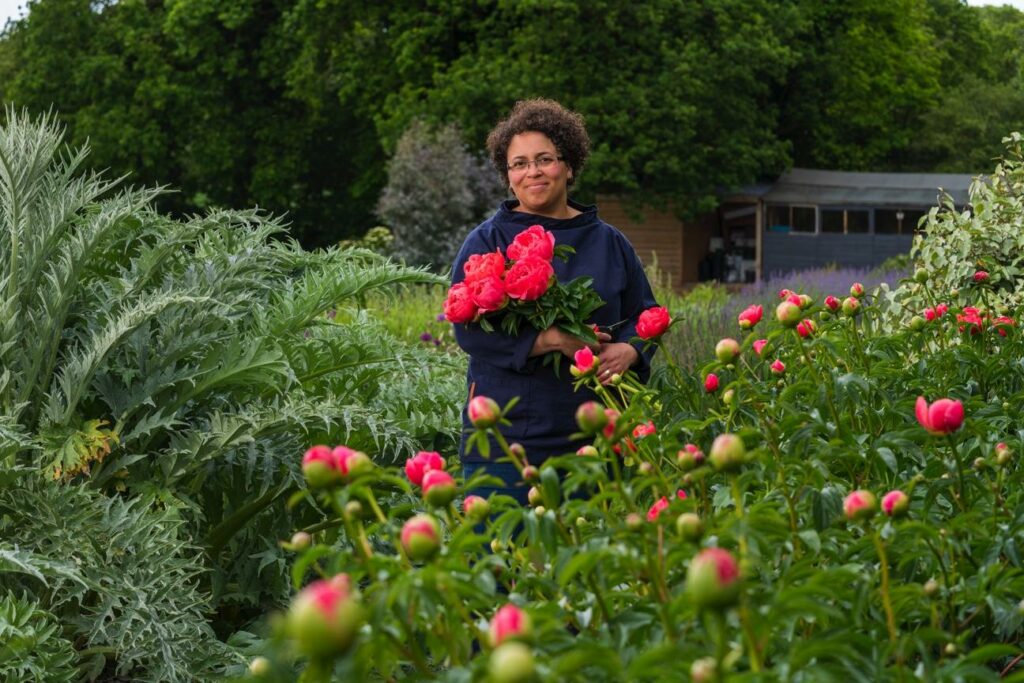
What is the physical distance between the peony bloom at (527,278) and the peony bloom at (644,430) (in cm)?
61

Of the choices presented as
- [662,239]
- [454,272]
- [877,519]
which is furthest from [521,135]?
[662,239]

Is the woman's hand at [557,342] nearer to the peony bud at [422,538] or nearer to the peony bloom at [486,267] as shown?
the peony bloom at [486,267]

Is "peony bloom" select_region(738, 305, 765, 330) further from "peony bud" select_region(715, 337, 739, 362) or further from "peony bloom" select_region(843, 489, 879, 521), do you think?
"peony bloom" select_region(843, 489, 879, 521)

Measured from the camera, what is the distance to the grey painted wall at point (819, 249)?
1321 inches

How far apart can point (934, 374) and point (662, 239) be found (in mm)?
29294

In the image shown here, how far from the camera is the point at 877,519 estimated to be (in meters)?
1.84

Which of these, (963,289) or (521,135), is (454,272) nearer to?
(521,135)

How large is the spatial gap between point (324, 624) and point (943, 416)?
1.20m

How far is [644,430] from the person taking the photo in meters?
2.58

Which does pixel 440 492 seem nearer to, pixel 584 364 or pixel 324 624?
pixel 324 624

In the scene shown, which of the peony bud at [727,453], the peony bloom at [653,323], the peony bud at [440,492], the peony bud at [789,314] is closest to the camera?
the peony bud at [727,453]

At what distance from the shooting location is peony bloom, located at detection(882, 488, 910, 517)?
178 cm

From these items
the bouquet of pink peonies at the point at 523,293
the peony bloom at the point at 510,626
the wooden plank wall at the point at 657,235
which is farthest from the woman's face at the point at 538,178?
the wooden plank wall at the point at 657,235

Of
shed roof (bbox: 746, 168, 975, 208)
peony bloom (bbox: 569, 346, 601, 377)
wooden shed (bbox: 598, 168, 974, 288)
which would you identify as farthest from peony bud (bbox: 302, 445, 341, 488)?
shed roof (bbox: 746, 168, 975, 208)
